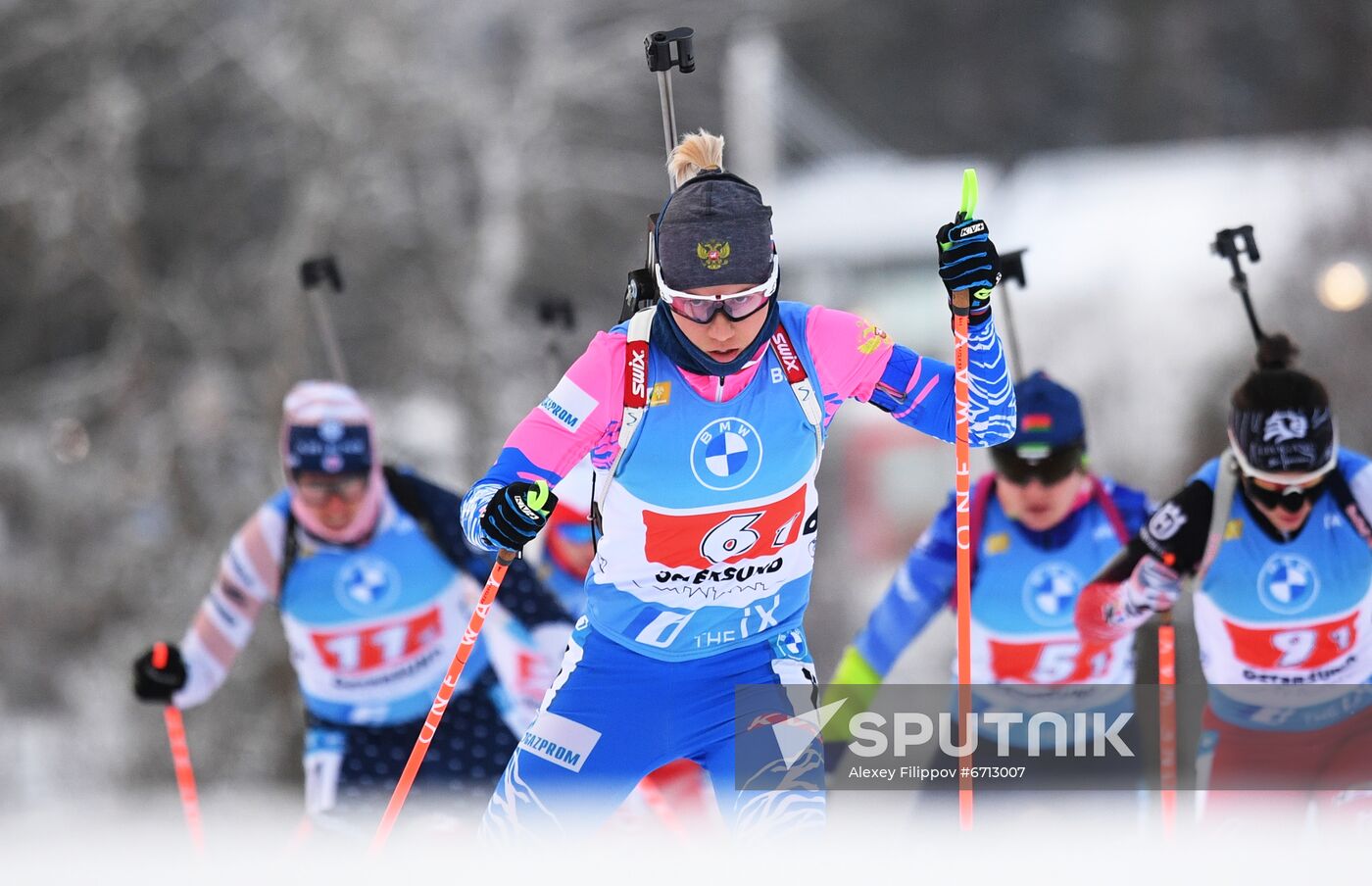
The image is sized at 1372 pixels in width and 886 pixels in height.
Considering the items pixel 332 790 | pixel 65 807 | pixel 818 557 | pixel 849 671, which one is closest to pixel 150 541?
pixel 65 807

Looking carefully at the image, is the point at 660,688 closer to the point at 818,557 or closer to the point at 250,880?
the point at 250,880

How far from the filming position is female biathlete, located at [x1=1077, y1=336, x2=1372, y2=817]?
429 centimetres

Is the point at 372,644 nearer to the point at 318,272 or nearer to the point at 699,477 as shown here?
the point at 318,272

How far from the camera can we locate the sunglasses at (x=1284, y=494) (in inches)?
171

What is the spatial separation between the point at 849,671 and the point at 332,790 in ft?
6.24

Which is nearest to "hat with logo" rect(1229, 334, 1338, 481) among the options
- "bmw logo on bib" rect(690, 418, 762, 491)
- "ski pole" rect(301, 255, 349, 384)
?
"bmw logo on bib" rect(690, 418, 762, 491)

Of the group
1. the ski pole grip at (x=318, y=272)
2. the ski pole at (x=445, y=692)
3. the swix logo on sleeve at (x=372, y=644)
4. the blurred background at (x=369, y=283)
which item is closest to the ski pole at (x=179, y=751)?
the swix logo on sleeve at (x=372, y=644)

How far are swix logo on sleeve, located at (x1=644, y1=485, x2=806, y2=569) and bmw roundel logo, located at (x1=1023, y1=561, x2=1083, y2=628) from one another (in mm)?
1785

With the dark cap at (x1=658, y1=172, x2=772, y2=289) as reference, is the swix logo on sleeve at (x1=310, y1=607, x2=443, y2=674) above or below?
below

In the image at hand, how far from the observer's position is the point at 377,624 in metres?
5.27

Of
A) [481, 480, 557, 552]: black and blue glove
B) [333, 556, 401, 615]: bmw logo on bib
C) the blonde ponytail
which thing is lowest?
[333, 556, 401, 615]: bmw logo on bib

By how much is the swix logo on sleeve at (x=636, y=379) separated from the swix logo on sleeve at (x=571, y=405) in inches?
3.2

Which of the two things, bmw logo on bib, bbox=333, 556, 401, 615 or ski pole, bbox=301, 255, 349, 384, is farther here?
ski pole, bbox=301, 255, 349, 384

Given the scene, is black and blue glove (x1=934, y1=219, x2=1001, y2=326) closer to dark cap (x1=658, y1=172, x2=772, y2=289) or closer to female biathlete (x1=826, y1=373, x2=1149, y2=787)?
dark cap (x1=658, y1=172, x2=772, y2=289)
